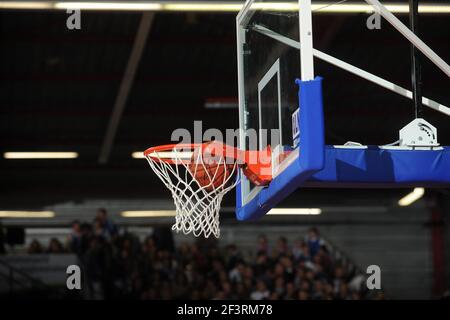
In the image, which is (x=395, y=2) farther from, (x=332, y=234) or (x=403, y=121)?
(x=332, y=234)

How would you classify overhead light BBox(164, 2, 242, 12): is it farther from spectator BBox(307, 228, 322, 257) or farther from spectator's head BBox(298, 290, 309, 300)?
spectator BBox(307, 228, 322, 257)

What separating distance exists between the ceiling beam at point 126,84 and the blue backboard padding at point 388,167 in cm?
635

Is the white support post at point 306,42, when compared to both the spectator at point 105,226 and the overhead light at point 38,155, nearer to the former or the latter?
the spectator at point 105,226

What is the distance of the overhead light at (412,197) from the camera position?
71.3 ft

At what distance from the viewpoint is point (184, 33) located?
13.8m

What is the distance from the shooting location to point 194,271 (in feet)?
57.6

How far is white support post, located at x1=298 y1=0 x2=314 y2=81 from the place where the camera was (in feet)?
18.9

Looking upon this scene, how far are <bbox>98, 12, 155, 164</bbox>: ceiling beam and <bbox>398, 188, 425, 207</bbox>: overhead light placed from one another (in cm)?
726

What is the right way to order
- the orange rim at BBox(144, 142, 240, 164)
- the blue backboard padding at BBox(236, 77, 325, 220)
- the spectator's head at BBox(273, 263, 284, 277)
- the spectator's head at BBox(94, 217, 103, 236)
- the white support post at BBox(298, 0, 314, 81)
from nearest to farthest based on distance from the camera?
the blue backboard padding at BBox(236, 77, 325, 220)
the white support post at BBox(298, 0, 314, 81)
the orange rim at BBox(144, 142, 240, 164)
the spectator's head at BBox(273, 263, 284, 277)
the spectator's head at BBox(94, 217, 103, 236)

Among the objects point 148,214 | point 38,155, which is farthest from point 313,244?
point 38,155

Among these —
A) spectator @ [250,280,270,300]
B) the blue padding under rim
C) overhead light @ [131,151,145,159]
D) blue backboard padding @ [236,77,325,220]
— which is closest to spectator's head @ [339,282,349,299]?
spectator @ [250,280,270,300]

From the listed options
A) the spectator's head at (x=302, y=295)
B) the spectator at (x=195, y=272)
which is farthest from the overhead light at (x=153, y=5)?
the spectator at (x=195, y=272)

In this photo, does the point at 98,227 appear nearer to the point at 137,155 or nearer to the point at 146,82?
the point at 137,155

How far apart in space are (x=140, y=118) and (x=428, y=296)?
8529mm
